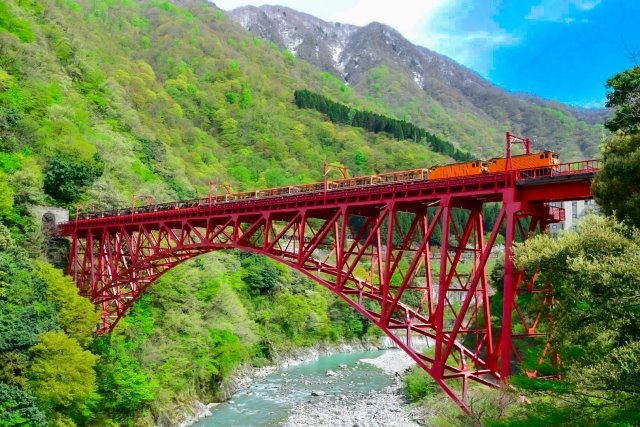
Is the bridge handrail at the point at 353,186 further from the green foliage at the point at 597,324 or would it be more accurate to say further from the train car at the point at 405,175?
the green foliage at the point at 597,324

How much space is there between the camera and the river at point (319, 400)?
97.6 ft

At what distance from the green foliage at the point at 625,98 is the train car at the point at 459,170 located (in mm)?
3649

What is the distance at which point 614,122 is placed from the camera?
15.3m

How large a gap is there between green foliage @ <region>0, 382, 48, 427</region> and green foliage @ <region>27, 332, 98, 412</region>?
2.53 ft

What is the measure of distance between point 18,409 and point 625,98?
23087mm

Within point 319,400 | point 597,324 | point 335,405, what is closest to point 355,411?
point 335,405

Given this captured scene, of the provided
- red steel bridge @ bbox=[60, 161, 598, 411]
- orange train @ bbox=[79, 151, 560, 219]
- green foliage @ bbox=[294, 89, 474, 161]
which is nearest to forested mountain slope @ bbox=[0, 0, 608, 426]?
green foliage @ bbox=[294, 89, 474, 161]

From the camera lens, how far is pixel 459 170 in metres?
17.3

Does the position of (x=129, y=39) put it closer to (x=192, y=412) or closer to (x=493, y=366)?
(x=192, y=412)

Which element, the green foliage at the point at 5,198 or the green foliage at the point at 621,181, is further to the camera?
the green foliage at the point at 5,198

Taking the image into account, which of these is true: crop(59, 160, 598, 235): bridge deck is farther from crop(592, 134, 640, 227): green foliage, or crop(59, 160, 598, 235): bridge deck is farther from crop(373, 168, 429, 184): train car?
crop(592, 134, 640, 227): green foliage

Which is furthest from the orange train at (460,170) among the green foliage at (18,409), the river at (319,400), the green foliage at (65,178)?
the green foliage at (65,178)

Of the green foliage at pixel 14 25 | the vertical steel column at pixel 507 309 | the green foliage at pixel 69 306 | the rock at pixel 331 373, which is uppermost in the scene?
the green foliage at pixel 14 25

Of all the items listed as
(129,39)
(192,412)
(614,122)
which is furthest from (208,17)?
(614,122)
